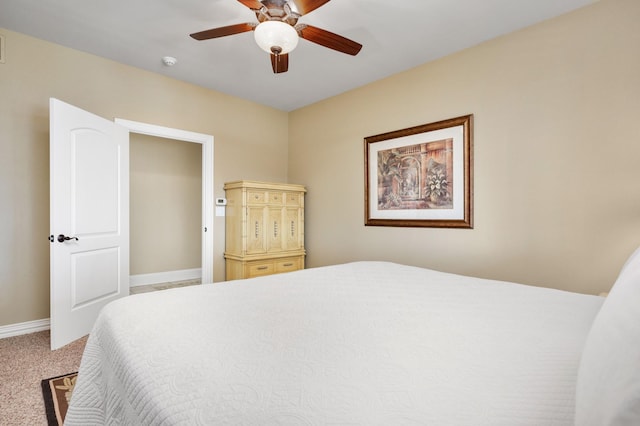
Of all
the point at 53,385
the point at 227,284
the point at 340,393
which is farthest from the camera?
the point at 53,385

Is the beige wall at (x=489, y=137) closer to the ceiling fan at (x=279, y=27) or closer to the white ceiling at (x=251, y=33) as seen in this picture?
the white ceiling at (x=251, y=33)

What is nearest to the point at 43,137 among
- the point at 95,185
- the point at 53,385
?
the point at 95,185

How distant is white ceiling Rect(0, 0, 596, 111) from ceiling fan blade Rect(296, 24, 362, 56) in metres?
0.33

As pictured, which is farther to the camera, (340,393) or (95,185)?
(95,185)

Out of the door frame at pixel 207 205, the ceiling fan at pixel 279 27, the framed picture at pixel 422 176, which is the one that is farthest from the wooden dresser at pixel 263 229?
the ceiling fan at pixel 279 27

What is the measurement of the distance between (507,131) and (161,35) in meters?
3.05

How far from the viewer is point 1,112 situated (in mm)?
2746

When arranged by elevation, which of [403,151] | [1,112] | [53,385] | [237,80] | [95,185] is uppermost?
[237,80]

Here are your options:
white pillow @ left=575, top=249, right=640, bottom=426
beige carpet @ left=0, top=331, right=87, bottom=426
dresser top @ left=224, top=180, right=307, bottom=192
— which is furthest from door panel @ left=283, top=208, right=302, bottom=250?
white pillow @ left=575, top=249, right=640, bottom=426

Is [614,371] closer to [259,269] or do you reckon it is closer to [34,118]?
[259,269]

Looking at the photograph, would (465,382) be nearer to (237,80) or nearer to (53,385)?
(53,385)

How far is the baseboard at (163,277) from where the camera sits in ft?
15.9

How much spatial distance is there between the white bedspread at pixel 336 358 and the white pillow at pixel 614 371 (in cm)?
16

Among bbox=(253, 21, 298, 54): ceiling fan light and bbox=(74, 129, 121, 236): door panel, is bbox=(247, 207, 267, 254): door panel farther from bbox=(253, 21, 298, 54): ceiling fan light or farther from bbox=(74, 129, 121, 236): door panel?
bbox=(253, 21, 298, 54): ceiling fan light
